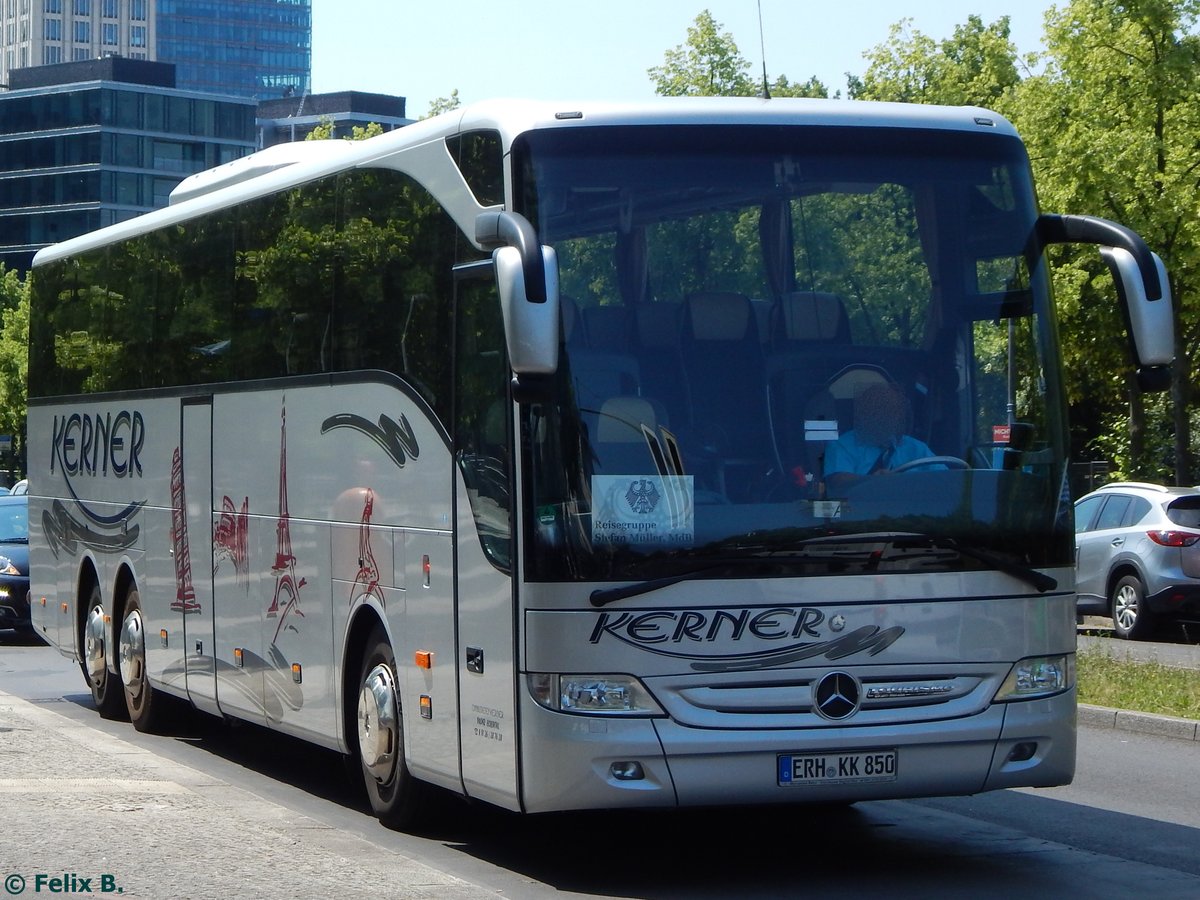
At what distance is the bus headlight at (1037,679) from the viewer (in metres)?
8.27

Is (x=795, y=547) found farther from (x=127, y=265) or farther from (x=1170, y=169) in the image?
(x=1170, y=169)

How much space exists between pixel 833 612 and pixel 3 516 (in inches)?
702

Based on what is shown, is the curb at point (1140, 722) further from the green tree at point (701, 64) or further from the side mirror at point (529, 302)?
the green tree at point (701, 64)

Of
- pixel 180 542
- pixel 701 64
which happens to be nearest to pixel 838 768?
pixel 180 542

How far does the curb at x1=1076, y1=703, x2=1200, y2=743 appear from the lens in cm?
1307

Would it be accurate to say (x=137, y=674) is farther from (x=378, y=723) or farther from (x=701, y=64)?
(x=701, y=64)

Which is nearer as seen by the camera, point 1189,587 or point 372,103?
point 1189,587

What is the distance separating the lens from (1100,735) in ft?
44.2

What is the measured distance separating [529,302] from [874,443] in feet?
5.26

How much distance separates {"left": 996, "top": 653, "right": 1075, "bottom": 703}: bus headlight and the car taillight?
14.0m

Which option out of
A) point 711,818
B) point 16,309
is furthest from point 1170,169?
point 16,309

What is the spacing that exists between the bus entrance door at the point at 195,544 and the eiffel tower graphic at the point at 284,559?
143 centimetres

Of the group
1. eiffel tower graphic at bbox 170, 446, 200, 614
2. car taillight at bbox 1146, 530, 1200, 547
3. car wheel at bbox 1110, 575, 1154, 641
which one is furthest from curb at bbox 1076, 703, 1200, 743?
car wheel at bbox 1110, 575, 1154, 641

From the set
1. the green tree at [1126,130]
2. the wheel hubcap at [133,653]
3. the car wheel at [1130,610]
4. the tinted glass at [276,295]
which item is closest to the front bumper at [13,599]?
the tinted glass at [276,295]
